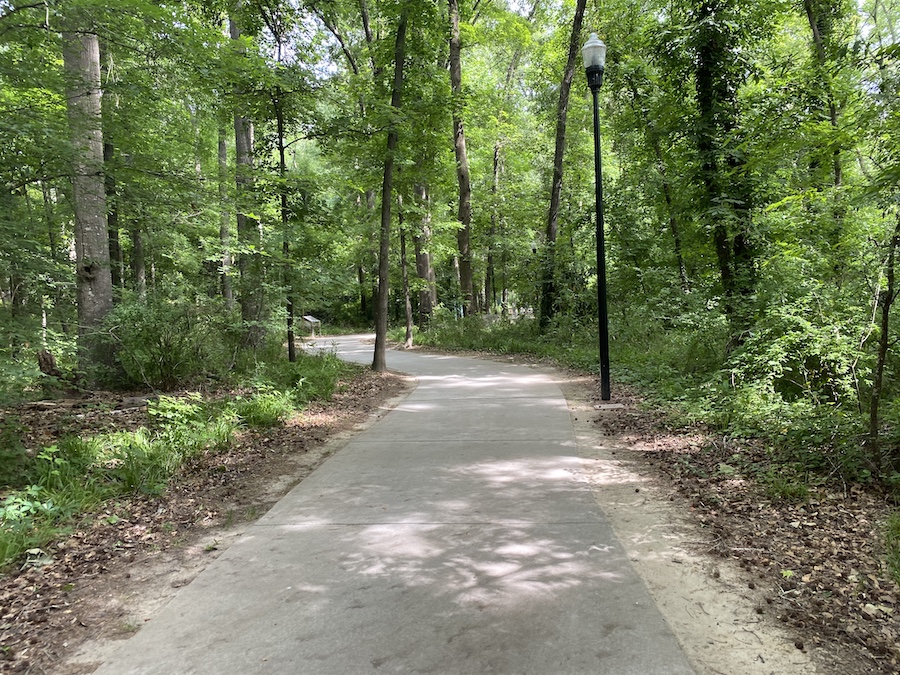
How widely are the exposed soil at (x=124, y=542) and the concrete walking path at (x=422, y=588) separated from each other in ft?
0.80

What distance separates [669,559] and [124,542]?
3.94m

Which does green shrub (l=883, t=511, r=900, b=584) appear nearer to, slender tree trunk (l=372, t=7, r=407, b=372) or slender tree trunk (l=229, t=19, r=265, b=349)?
slender tree trunk (l=229, t=19, r=265, b=349)

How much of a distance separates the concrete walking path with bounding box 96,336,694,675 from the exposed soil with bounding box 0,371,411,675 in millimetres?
243

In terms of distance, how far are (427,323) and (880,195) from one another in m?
19.9

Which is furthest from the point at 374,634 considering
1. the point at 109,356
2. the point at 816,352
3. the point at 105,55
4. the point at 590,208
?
the point at 590,208

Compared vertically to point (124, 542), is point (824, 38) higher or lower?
higher

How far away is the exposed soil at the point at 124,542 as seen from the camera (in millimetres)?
2951

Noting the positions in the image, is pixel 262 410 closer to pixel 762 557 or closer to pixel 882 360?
pixel 762 557

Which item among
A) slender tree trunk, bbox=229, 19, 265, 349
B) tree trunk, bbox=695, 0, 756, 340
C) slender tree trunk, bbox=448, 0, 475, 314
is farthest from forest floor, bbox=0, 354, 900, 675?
slender tree trunk, bbox=448, 0, 475, 314

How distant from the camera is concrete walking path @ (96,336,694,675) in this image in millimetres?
2627

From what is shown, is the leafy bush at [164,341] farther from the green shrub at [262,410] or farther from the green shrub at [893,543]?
the green shrub at [893,543]

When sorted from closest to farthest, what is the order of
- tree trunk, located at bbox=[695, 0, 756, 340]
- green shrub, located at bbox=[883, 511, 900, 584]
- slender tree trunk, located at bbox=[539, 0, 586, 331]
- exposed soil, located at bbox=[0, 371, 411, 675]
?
1. exposed soil, located at bbox=[0, 371, 411, 675]
2. green shrub, located at bbox=[883, 511, 900, 584]
3. tree trunk, located at bbox=[695, 0, 756, 340]
4. slender tree trunk, located at bbox=[539, 0, 586, 331]

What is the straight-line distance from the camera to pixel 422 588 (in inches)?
129

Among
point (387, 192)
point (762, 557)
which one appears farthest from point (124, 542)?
point (387, 192)
